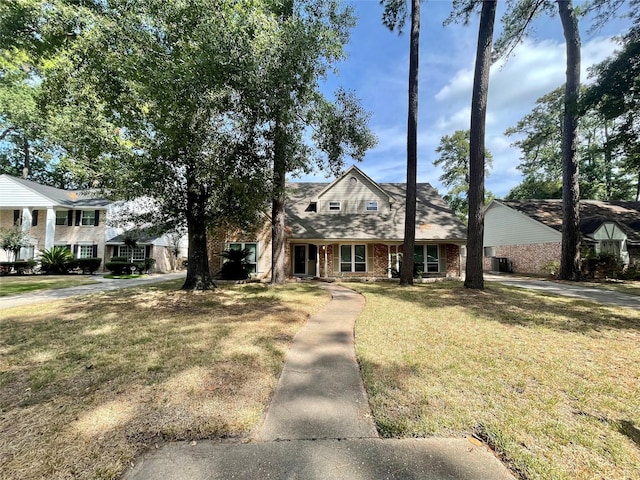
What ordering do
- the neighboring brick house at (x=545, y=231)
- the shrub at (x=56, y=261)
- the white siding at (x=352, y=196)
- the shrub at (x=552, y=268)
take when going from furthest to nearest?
the shrub at (x=56, y=261) → the neighboring brick house at (x=545, y=231) → the white siding at (x=352, y=196) → the shrub at (x=552, y=268)

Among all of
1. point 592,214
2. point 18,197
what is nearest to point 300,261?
point 592,214

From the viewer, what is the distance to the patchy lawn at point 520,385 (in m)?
2.42

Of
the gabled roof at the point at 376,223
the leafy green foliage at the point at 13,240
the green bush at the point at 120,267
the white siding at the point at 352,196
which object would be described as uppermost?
the white siding at the point at 352,196

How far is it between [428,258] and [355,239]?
473 cm

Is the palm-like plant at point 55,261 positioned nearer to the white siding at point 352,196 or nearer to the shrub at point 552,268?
the white siding at point 352,196

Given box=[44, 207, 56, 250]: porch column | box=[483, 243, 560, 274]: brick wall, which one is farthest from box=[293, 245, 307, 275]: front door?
box=[44, 207, 56, 250]: porch column

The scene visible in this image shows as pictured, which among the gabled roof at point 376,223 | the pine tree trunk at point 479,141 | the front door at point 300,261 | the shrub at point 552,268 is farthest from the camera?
the shrub at point 552,268

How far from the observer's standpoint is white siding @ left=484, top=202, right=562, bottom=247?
21016mm

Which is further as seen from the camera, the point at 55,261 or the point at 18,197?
the point at 18,197

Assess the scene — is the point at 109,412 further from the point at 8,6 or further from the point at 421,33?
the point at 421,33

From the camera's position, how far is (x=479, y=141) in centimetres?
1141

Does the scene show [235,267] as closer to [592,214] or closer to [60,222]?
[60,222]

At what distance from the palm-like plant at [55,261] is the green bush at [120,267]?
256cm

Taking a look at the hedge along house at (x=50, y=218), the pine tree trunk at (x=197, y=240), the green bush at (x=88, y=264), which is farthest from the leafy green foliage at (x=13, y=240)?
the pine tree trunk at (x=197, y=240)
